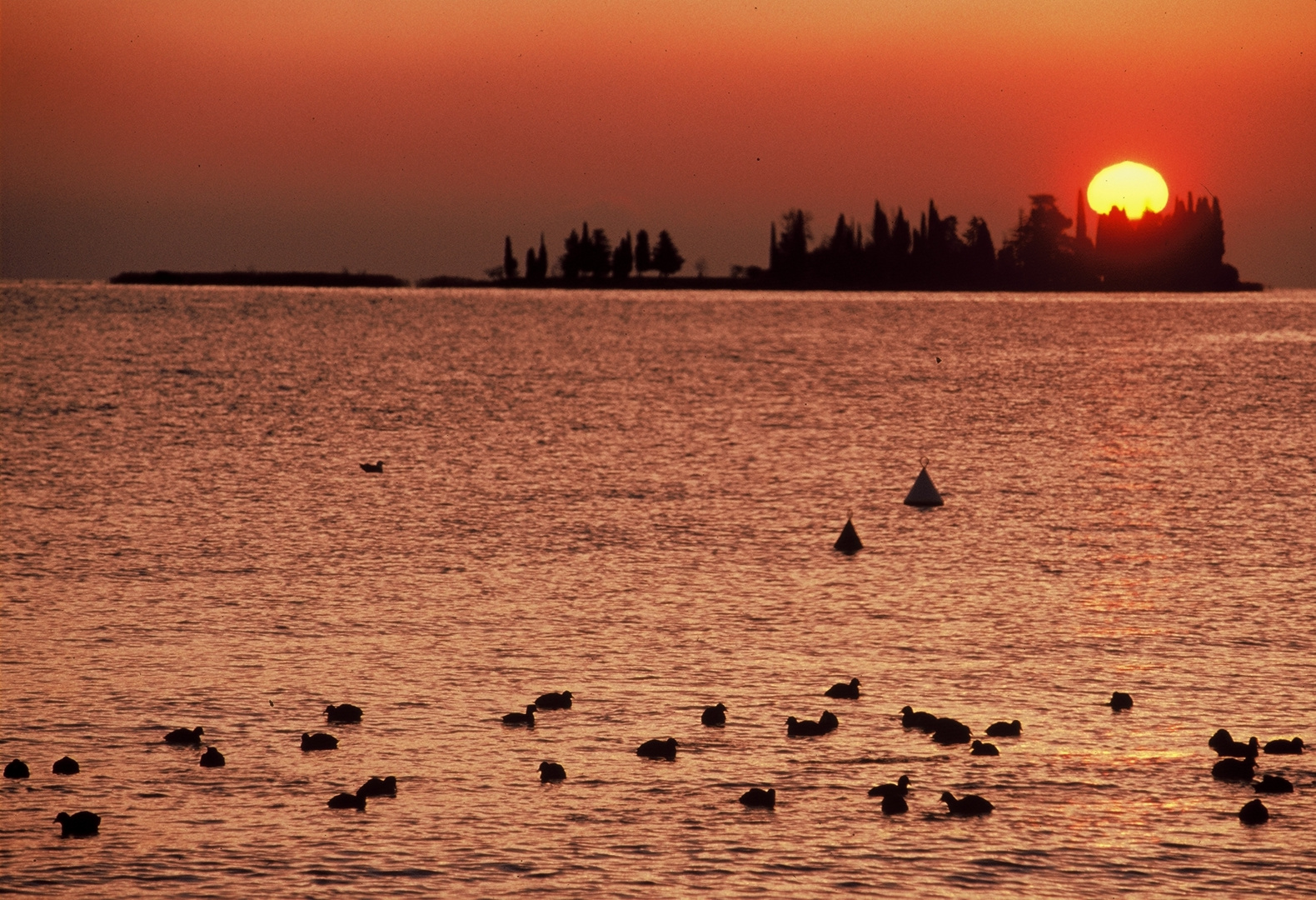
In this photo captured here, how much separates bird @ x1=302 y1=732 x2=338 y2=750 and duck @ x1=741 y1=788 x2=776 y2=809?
628 cm

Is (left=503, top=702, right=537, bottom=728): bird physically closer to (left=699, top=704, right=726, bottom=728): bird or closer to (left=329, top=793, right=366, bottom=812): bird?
(left=699, top=704, right=726, bottom=728): bird

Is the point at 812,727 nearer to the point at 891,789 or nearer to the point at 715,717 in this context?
the point at 715,717

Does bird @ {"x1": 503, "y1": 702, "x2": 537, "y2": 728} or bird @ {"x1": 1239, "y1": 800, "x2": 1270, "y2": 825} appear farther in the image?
bird @ {"x1": 503, "y1": 702, "x2": 537, "y2": 728}

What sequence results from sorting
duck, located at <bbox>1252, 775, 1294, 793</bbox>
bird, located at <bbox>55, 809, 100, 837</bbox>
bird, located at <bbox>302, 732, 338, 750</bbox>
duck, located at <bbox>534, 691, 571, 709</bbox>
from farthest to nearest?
1. duck, located at <bbox>534, 691, 571, 709</bbox>
2. bird, located at <bbox>302, 732, 338, 750</bbox>
3. duck, located at <bbox>1252, 775, 1294, 793</bbox>
4. bird, located at <bbox>55, 809, 100, 837</bbox>

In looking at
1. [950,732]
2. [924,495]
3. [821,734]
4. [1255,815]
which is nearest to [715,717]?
[821,734]

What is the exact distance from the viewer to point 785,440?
8262cm

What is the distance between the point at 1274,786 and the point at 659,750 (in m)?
8.19

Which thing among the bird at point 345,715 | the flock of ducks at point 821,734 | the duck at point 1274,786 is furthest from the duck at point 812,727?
the bird at point 345,715

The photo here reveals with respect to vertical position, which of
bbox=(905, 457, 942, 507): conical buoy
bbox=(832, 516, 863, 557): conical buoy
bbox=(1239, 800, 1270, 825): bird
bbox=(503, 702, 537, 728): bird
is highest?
bbox=(905, 457, 942, 507): conical buoy

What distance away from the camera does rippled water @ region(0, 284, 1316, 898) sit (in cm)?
1938

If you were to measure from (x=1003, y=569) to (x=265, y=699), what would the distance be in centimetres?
2115

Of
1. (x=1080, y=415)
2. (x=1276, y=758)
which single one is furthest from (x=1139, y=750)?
(x=1080, y=415)

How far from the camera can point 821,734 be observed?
24.1 m

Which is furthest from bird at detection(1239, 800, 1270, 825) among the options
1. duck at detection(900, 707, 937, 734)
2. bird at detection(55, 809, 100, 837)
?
bird at detection(55, 809, 100, 837)
